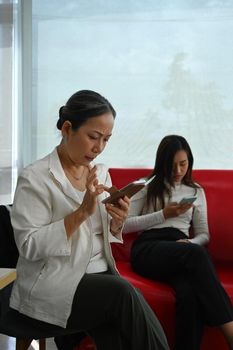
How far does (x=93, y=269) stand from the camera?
1450mm

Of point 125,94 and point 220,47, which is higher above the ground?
point 220,47

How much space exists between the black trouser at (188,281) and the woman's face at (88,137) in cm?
75

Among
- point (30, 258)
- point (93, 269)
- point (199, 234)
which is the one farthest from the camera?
point (199, 234)

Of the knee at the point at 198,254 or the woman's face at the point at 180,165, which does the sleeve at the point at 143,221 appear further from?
the knee at the point at 198,254

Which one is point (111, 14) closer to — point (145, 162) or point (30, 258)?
point (145, 162)

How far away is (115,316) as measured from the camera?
1.27 m

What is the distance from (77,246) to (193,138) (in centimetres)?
192

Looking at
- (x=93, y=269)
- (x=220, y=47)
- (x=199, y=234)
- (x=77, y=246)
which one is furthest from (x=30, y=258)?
(x=220, y=47)

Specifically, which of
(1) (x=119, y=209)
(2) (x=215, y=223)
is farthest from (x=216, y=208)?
(1) (x=119, y=209)

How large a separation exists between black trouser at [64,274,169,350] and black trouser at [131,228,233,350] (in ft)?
1.73

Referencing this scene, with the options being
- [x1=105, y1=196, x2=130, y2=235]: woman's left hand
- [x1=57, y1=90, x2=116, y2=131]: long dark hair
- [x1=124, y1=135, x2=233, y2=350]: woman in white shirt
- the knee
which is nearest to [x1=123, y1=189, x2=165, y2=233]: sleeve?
[x1=124, y1=135, x2=233, y2=350]: woman in white shirt

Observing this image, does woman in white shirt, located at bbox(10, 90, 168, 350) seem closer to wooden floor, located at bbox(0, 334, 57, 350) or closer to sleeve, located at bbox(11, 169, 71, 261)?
sleeve, located at bbox(11, 169, 71, 261)

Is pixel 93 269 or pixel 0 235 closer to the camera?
pixel 93 269

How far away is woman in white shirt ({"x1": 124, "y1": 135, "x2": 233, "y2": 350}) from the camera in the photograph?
1770mm
